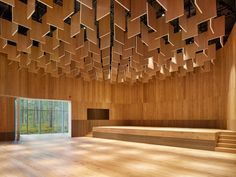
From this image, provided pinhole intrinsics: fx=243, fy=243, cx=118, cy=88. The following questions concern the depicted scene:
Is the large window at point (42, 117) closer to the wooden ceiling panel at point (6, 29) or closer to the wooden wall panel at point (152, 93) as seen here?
the wooden wall panel at point (152, 93)

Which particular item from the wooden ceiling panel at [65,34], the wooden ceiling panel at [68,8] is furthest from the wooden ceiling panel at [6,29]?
the wooden ceiling panel at [68,8]

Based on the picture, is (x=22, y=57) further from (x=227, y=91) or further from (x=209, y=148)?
(x=227, y=91)

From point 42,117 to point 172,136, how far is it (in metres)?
12.1

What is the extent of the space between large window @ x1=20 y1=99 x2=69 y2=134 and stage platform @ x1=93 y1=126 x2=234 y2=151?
7.43 m

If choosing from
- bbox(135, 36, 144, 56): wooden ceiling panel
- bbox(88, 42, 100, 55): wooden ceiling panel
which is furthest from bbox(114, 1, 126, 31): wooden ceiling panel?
bbox(88, 42, 100, 55): wooden ceiling panel

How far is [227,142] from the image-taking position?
25.1 ft

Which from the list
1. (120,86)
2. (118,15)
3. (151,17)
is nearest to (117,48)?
(151,17)

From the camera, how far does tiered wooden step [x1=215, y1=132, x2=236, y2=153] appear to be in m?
7.38

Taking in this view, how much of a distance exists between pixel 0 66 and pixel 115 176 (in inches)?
319

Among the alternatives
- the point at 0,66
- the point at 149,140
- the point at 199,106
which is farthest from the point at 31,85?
the point at 199,106

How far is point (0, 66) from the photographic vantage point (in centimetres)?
1037

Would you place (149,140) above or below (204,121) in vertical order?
below

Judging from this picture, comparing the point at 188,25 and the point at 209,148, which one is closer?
the point at 188,25

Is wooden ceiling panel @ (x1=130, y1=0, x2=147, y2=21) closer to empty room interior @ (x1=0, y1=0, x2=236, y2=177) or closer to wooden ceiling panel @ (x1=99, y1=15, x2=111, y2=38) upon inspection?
empty room interior @ (x1=0, y1=0, x2=236, y2=177)
